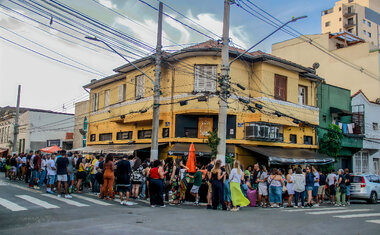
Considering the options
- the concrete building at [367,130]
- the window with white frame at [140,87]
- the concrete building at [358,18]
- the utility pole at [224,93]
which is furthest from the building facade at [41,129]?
the concrete building at [358,18]

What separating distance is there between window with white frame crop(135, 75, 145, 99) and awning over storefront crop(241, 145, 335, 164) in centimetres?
810

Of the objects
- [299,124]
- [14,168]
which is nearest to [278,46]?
[299,124]

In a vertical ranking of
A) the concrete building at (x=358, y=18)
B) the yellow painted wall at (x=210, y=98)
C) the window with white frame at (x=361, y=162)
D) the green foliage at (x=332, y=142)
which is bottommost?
the window with white frame at (x=361, y=162)

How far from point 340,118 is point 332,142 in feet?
14.8

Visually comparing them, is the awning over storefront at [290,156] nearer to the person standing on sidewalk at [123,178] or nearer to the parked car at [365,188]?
the parked car at [365,188]

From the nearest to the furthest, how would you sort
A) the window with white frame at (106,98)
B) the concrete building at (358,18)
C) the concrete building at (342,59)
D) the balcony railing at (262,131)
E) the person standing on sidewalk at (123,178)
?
1. the person standing on sidewalk at (123,178)
2. the balcony railing at (262,131)
3. the window with white frame at (106,98)
4. the concrete building at (342,59)
5. the concrete building at (358,18)

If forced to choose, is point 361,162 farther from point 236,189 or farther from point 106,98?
point 236,189

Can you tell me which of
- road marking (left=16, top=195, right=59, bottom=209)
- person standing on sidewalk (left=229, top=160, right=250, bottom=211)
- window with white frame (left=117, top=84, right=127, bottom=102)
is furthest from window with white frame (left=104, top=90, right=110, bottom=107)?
person standing on sidewalk (left=229, top=160, right=250, bottom=211)

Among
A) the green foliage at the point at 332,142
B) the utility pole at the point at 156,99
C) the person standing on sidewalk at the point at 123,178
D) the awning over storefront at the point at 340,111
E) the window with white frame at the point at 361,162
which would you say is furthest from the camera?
the window with white frame at the point at 361,162

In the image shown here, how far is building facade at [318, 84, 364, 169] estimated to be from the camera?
28.7 m

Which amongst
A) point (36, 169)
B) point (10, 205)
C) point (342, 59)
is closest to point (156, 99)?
point (36, 169)

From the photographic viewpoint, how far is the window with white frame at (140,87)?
1012 inches

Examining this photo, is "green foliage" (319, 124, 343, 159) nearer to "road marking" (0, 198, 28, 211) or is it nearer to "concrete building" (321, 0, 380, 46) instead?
"road marking" (0, 198, 28, 211)

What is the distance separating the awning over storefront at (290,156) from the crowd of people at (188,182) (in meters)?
4.16
